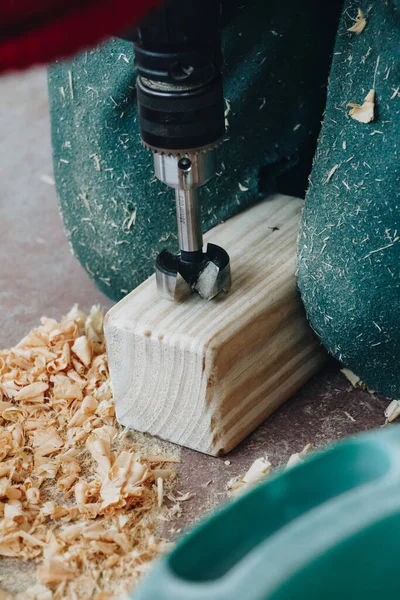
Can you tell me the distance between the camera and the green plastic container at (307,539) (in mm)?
530

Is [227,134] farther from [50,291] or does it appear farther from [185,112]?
[50,291]

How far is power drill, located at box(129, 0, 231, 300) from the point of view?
2.85 feet

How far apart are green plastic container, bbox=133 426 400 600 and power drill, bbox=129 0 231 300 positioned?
1.53ft

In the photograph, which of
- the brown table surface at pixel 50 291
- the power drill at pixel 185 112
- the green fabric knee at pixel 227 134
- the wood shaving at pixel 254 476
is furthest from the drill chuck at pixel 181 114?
the wood shaving at pixel 254 476

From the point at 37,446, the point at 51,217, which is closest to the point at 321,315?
the point at 37,446

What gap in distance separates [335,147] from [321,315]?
0.72ft

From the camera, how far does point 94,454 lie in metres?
1.14

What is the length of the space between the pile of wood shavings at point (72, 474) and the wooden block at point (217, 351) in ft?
0.23

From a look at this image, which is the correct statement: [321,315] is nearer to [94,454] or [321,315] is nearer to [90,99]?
[94,454]

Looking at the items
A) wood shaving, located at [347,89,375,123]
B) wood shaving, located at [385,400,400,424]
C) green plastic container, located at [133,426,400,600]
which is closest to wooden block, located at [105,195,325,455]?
wood shaving, located at [385,400,400,424]

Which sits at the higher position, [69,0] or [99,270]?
[69,0]

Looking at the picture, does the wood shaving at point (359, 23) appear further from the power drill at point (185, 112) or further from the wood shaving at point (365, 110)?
the power drill at point (185, 112)

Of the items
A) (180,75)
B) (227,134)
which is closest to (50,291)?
(227,134)

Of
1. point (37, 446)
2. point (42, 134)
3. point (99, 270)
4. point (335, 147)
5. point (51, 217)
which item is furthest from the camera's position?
point (42, 134)
